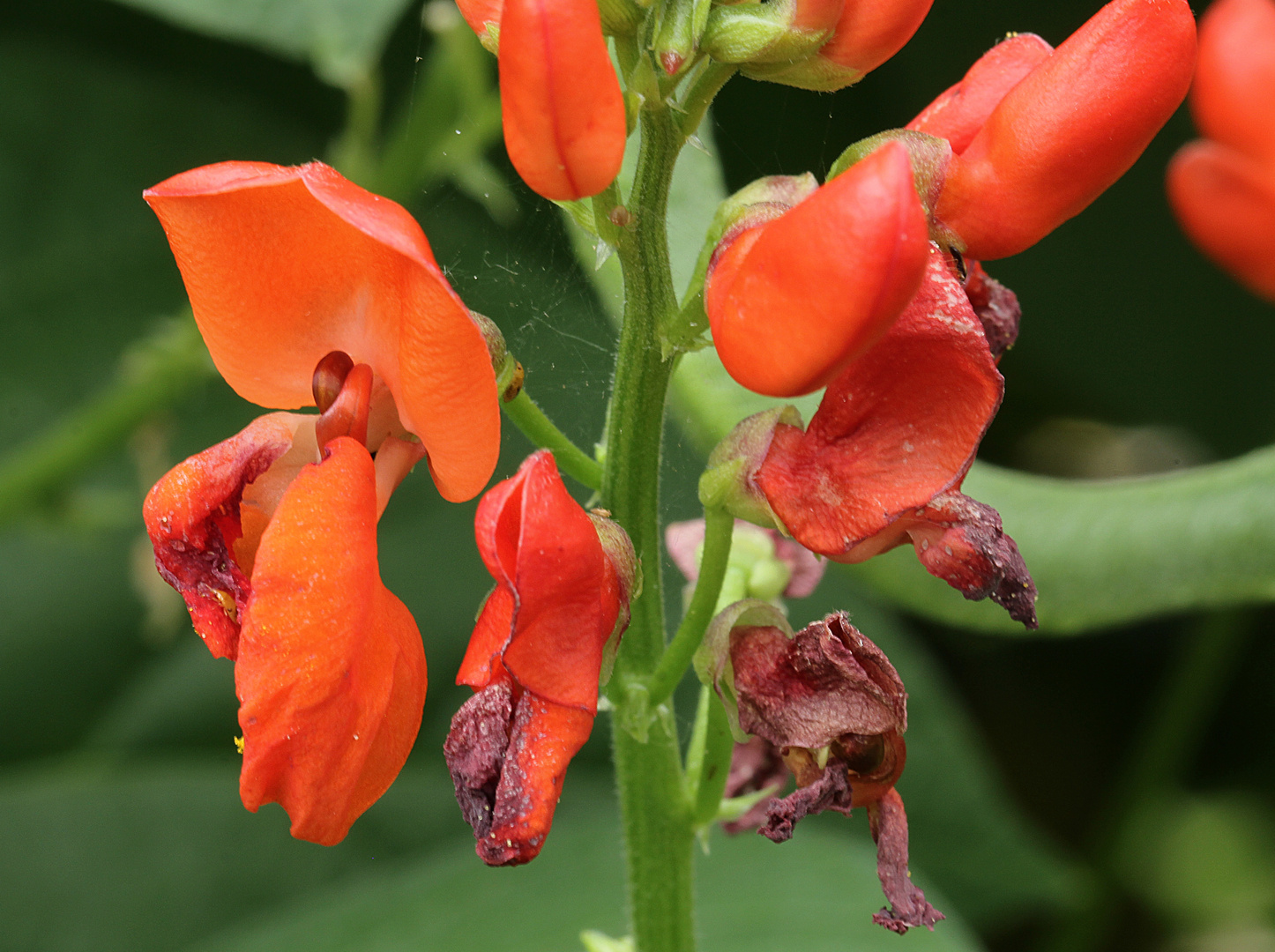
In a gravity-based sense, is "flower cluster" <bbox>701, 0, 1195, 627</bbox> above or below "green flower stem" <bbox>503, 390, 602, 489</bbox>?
above

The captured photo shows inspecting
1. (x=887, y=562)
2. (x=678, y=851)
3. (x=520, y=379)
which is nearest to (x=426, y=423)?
(x=520, y=379)

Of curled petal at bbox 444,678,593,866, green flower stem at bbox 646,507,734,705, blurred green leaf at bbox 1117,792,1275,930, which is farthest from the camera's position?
blurred green leaf at bbox 1117,792,1275,930

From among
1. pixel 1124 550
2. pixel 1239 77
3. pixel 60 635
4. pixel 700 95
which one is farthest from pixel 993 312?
pixel 60 635

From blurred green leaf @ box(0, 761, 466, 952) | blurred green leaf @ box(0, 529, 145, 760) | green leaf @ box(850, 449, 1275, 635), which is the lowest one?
blurred green leaf @ box(0, 761, 466, 952)

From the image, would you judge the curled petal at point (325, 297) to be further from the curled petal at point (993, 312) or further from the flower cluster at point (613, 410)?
the curled petal at point (993, 312)

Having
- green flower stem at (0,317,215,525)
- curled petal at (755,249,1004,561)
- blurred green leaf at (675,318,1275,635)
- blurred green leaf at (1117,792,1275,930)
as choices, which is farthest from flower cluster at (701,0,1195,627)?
blurred green leaf at (1117,792,1275,930)

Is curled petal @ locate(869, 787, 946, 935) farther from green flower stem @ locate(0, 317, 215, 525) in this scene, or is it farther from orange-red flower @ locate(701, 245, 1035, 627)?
green flower stem @ locate(0, 317, 215, 525)

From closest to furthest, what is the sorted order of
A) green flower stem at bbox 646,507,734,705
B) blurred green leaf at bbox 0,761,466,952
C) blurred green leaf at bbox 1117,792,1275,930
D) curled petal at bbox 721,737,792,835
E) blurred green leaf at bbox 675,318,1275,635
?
green flower stem at bbox 646,507,734,705
curled petal at bbox 721,737,792,835
blurred green leaf at bbox 675,318,1275,635
blurred green leaf at bbox 0,761,466,952
blurred green leaf at bbox 1117,792,1275,930
